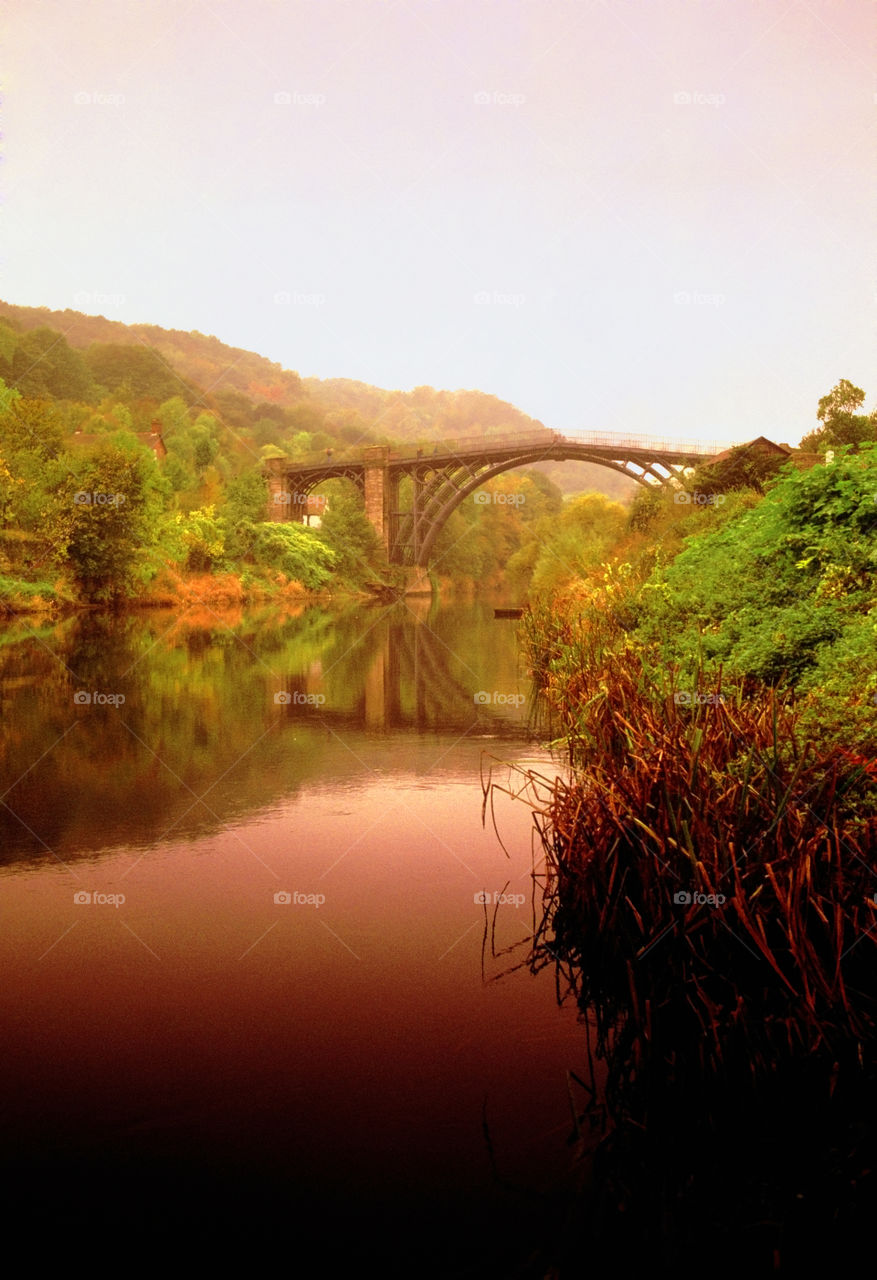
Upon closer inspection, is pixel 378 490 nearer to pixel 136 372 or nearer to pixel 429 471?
pixel 429 471

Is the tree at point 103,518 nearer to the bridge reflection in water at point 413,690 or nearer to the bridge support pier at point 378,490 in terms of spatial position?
the bridge reflection in water at point 413,690

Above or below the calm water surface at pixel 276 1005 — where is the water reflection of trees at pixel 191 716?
above

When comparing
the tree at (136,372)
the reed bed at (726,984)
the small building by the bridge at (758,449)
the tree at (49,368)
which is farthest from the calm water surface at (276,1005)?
the tree at (136,372)

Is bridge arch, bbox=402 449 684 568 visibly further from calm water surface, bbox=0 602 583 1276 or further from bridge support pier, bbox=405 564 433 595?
calm water surface, bbox=0 602 583 1276

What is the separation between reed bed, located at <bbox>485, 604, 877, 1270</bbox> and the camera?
13.1ft

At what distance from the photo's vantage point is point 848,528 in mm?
10047

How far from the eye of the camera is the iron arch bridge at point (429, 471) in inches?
1622

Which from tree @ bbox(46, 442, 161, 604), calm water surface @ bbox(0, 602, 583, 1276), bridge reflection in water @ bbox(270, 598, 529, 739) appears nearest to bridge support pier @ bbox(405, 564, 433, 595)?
tree @ bbox(46, 442, 161, 604)

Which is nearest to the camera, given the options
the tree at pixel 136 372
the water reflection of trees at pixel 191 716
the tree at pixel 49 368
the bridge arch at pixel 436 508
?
the water reflection of trees at pixel 191 716

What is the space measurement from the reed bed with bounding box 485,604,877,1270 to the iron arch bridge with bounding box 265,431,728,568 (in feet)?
104

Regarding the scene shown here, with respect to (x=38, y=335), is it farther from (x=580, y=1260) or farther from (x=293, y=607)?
(x=580, y=1260)

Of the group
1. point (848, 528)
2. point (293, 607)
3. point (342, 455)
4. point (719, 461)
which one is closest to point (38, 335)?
point (342, 455)

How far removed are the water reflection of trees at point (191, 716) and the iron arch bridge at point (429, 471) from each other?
16.0 metres

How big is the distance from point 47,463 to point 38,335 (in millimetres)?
52317
